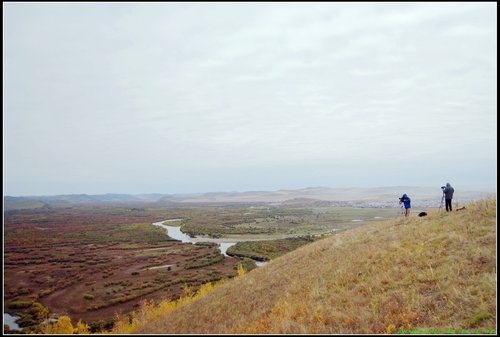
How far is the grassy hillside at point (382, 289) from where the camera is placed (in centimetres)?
945

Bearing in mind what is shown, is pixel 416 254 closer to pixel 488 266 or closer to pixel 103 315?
pixel 488 266

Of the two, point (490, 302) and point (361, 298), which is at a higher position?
point (490, 302)

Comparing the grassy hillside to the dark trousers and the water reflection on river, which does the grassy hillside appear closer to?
the dark trousers

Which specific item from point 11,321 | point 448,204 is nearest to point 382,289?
point 448,204

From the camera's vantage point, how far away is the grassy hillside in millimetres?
Result: 9453

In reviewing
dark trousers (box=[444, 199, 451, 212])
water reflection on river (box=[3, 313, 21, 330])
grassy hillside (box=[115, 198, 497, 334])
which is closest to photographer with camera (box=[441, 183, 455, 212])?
dark trousers (box=[444, 199, 451, 212])

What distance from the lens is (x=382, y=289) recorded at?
38.5ft

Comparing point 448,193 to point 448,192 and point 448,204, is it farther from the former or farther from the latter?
point 448,204

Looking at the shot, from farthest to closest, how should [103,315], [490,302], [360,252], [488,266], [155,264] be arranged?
[155,264] < [103,315] < [360,252] < [488,266] < [490,302]

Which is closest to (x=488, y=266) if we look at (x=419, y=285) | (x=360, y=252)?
(x=419, y=285)

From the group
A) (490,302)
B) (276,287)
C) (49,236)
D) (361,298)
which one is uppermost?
(490,302)

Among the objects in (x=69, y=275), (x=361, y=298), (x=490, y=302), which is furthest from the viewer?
(x=69, y=275)

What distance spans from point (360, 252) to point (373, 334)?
8.52m

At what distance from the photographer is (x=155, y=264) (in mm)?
67688
